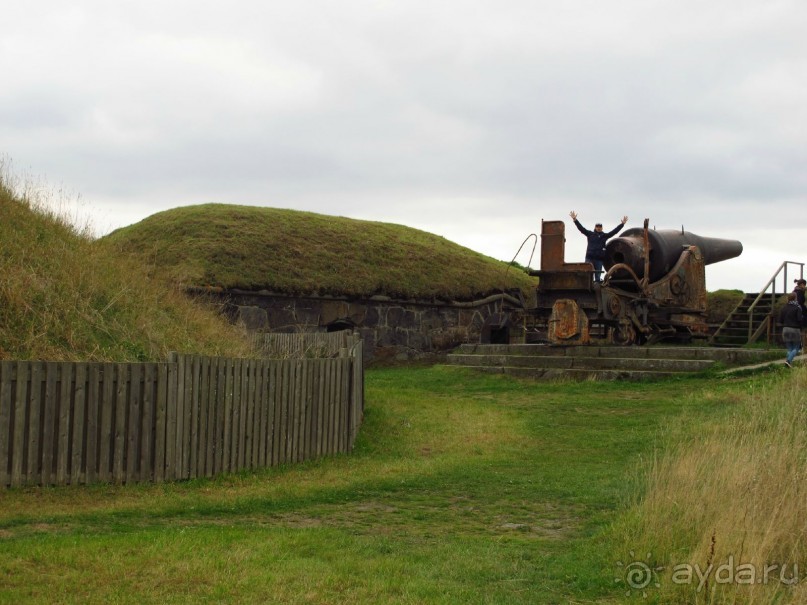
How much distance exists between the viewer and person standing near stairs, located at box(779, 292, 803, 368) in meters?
17.0

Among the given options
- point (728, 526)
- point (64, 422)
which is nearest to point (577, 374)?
point (64, 422)

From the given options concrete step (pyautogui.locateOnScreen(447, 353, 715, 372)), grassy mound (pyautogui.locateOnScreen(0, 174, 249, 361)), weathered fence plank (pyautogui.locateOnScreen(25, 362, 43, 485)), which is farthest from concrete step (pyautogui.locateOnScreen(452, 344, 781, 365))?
weathered fence plank (pyautogui.locateOnScreen(25, 362, 43, 485))

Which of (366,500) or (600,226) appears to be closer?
(366,500)

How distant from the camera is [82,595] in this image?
5.29 meters

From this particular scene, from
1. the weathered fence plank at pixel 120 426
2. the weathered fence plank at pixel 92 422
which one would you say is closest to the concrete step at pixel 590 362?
the weathered fence plank at pixel 120 426

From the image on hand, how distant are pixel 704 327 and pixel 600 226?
377 cm

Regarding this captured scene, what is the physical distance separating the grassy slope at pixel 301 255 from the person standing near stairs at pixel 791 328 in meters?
10.5

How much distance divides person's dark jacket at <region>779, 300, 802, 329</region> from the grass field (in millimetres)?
4476

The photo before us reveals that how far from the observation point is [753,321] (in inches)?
914

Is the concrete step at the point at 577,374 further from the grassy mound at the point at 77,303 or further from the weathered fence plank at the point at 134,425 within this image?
the weathered fence plank at the point at 134,425

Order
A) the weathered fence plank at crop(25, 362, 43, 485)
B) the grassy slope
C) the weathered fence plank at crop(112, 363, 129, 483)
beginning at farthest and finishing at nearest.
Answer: the grassy slope, the weathered fence plank at crop(112, 363, 129, 483), the weathered fence plank at crop(25, 362, 43, 485)

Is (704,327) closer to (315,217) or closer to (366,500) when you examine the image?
(315,217)

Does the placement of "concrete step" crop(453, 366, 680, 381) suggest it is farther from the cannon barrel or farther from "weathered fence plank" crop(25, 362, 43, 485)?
"weathered fence plank" crop(25, 362, 43, 485)

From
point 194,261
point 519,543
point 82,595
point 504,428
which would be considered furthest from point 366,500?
point 194,261
